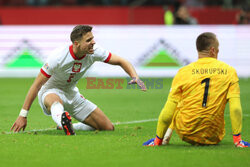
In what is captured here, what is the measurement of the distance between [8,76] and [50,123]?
9.28m

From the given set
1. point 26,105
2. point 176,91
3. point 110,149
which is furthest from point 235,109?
point 26,105

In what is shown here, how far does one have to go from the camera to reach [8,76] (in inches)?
704

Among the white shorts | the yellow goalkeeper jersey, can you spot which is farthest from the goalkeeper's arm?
the white shorts

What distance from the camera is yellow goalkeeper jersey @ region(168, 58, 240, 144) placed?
6.07 m

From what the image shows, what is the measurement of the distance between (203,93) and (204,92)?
17 millimetres

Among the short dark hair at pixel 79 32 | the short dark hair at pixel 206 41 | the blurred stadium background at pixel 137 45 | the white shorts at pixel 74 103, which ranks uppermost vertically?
the short dark hair at pixel 206 41

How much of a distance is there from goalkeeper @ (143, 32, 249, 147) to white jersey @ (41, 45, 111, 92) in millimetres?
2067

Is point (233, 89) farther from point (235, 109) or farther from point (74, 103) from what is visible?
point (74, 103)

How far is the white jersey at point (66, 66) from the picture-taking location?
7.50m

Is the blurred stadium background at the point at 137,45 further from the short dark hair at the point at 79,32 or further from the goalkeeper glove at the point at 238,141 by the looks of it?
the goalkeeper glove at the point at 238,141

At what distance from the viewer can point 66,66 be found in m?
7.67

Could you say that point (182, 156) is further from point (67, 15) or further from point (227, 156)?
point (67, 15)

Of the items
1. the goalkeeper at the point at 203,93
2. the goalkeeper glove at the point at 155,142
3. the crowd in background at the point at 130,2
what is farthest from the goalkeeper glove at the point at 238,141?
the crowd in background at the point at 130,2

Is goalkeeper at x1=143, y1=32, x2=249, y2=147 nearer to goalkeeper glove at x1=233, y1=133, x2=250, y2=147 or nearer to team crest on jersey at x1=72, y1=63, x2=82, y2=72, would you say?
goalkeeper glove at x1=233, y1=133, x2=250, y2=147
